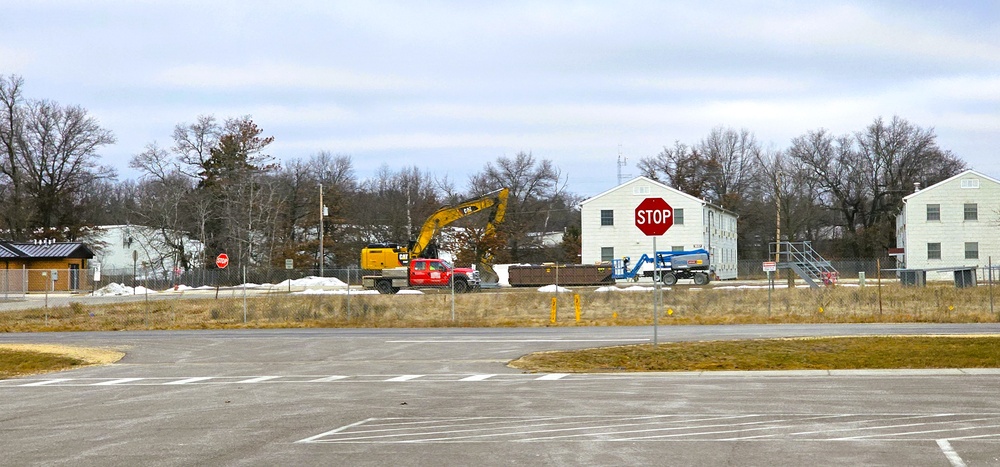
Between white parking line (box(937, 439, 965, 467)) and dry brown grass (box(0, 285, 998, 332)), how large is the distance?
22.4 m

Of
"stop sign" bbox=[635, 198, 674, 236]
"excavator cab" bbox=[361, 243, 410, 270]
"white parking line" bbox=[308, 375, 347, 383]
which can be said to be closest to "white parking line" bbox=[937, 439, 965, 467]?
"stop sign" bbox=[635, 198, 674, 236]

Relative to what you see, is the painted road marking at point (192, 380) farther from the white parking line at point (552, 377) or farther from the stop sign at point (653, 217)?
the stop sign at point (653, 217)

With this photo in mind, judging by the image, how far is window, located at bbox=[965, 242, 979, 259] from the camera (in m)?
69.6

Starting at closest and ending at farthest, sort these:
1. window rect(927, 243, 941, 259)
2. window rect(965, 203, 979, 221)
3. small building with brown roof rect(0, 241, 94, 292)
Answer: small building with brown roof rect(0, 241, 94, 292), window rect(965, 203, 979, 221), window rect(927, 243, 941, 259)

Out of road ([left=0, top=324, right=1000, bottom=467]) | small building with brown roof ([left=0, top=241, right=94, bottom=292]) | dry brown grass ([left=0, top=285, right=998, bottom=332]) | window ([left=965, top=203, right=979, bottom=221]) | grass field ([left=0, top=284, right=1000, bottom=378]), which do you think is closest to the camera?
road ([left=0, top=324, right=1000, bottom=467])

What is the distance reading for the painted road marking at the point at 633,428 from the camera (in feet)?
33.0

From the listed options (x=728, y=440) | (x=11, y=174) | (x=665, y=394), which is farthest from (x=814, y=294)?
(x=11, y=174)

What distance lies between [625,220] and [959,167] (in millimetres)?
39195

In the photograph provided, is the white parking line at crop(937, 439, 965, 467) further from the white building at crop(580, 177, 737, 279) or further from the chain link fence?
the chain link fence

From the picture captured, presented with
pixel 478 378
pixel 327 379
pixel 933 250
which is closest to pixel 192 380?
pixel 327 379

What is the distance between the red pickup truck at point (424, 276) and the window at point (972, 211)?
3662 centimetres

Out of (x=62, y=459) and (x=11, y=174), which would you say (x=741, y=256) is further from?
(x=62, y=459)

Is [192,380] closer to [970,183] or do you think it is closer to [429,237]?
[429,237]

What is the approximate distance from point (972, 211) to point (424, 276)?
1575 inches
